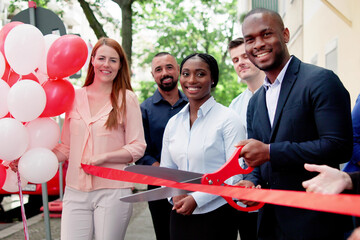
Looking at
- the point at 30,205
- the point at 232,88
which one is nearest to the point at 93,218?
the point at 30,205

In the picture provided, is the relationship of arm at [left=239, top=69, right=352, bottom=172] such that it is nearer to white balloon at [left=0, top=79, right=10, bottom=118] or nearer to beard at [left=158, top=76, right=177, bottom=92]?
white balloon at [left=0, top=79, right=10, bottom=118]

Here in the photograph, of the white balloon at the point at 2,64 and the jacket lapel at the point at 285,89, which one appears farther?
the white balloon at the point at 2,64

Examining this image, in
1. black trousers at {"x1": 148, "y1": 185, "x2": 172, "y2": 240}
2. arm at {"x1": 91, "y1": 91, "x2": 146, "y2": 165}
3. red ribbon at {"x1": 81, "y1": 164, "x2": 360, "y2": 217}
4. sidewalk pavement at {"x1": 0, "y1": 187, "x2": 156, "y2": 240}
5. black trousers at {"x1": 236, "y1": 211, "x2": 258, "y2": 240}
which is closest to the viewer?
red ribbon at {"x1": 81, "y1": 164, "x2": 360, "y2": 217}

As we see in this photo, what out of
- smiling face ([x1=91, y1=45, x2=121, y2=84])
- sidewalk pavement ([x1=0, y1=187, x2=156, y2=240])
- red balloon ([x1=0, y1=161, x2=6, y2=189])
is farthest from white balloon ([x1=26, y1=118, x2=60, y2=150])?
sidewalk pavement ([x1=0, y1=187, x2=156, y2=240])

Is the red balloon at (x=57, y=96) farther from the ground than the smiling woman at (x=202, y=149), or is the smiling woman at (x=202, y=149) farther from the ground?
the red balloon at (x=57, y=96)

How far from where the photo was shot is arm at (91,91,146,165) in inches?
117

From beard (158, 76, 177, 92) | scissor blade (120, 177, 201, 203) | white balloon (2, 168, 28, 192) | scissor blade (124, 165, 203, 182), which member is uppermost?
beard (158, 76, 177, 92)

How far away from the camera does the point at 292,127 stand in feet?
6.56

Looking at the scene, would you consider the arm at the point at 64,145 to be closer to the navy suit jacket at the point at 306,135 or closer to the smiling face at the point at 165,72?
the smiling face at the point at 165,72

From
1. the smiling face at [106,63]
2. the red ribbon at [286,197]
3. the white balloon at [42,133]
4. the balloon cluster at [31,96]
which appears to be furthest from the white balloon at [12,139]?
the red ribbon at [286,197]

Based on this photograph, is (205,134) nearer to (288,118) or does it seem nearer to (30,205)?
(288,118)

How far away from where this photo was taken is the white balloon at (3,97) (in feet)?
9.43

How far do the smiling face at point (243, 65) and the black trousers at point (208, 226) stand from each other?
5.19 feet

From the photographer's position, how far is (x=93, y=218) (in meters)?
3.01
